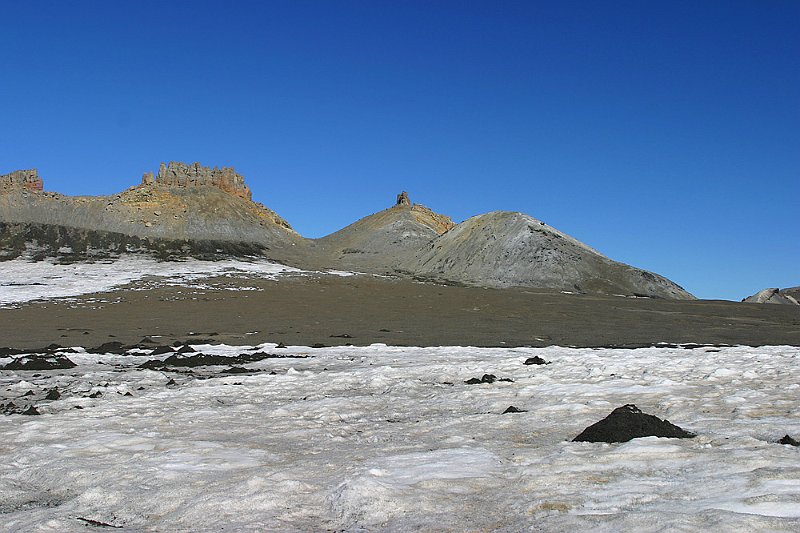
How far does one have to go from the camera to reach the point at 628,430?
838 cm

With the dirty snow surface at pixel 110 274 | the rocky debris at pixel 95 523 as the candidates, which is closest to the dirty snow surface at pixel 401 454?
the rocky debris at pixel 95 523

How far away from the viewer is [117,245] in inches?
3585

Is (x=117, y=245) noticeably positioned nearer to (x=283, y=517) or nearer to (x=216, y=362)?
(x=216, y=362)

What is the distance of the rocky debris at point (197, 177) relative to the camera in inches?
5143

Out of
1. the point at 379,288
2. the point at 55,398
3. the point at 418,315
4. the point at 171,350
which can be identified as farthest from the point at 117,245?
the point at 55,398

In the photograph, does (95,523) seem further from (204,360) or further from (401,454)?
(204,360)

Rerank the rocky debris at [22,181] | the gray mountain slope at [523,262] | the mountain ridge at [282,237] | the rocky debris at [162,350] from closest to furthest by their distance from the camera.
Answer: the rocky debris at [162,350] < the gray mountain slope at [523,262] < the mountain ridge at [282,237] < the rocky debris at [22,181]

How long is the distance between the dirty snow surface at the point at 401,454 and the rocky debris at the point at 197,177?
4784 inches

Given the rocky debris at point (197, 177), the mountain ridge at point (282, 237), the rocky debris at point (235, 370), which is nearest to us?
the rocky debris at point (235, 370)

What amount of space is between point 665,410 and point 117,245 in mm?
91576

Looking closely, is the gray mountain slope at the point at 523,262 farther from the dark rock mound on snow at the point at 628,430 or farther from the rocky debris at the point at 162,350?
the dark rock mound on snow at the point at 628,430

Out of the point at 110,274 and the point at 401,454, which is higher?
the point at 110,274

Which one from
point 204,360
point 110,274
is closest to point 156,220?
point 110,274

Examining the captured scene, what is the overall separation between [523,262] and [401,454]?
75724 mm
